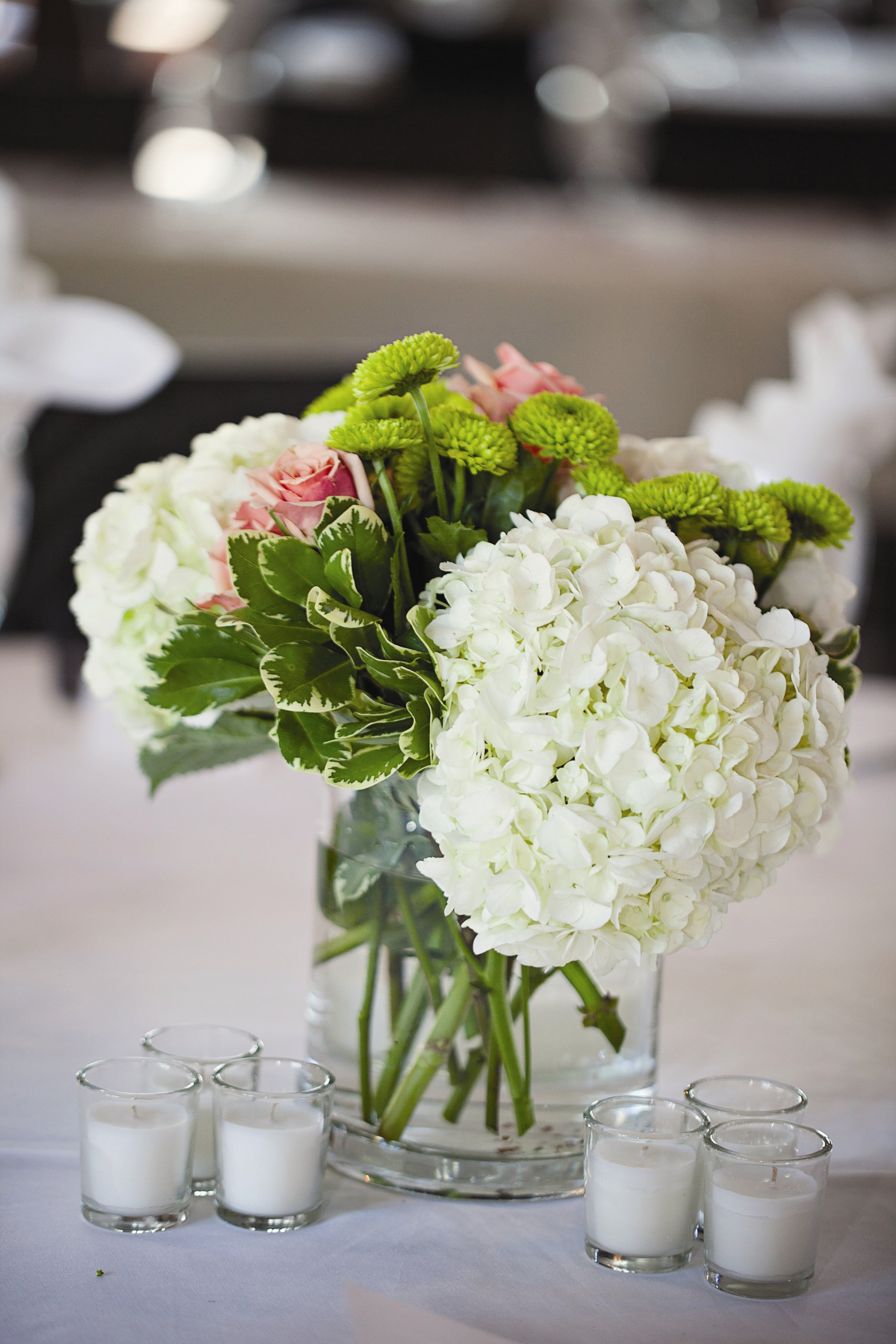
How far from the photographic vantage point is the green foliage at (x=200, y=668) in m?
0.59

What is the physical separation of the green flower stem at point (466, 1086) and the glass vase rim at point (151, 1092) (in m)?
0.11

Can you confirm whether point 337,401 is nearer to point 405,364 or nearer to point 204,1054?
point 405,364

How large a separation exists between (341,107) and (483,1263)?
112 inches

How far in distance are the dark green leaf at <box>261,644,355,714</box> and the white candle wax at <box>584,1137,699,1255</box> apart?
0.22 meters

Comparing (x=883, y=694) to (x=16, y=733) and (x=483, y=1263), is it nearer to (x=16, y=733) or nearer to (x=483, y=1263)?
(x=16, y=733)

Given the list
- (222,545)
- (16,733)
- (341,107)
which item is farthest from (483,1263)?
(341,107)

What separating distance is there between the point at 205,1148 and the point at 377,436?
325 mm

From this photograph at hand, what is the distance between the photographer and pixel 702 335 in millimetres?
3432

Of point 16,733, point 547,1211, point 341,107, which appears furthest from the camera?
point 341,107

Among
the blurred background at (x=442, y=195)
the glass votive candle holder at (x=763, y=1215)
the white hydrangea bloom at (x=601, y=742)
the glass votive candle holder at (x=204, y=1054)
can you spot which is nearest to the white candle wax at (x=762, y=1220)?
the glass votive candle holder at (x=763, y=1215)

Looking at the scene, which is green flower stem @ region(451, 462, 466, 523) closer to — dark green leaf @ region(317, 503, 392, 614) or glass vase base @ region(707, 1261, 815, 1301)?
dark green leaf @ region(317, 503, 392, 614)

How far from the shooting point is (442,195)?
9.29 feet

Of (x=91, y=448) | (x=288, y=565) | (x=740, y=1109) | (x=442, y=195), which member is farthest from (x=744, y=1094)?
(x=442, y=195)

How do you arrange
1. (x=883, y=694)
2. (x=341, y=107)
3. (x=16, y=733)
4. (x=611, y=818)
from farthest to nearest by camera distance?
(x=341, y=107)
(x=883, y=694)
(x=16, y=733)
(x=611, y=818)
